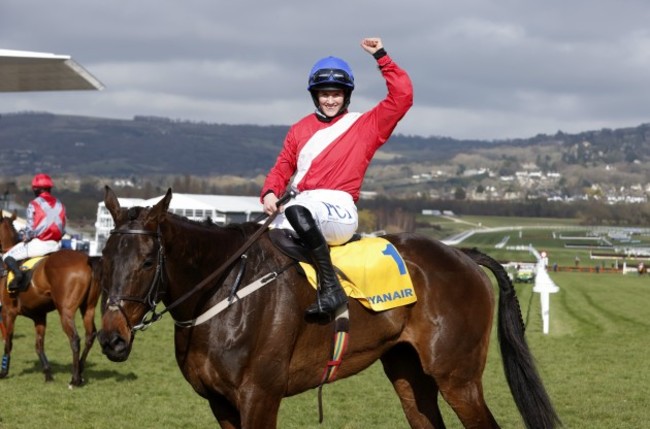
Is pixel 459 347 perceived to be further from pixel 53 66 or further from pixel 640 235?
pixel 640 235

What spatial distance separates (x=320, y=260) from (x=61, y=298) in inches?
282

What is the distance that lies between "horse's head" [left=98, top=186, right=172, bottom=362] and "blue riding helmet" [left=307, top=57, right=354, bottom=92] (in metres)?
1.45

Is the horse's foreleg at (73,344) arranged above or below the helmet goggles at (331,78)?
below

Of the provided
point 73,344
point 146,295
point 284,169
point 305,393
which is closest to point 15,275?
point 73,344

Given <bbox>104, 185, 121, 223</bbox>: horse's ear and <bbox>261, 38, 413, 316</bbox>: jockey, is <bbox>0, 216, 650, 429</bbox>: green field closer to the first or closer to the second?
<bbox>261, 38, 413, 316</bbox>: jockey

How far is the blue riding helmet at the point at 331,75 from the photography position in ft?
19.7

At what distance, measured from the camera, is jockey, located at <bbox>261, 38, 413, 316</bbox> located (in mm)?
5832

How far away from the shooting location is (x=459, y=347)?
620cm

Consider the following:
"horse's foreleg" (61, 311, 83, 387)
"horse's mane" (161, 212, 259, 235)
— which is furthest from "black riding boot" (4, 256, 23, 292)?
"horse's mane" (161, 212, 259, 235)

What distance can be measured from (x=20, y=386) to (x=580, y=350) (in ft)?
31.1

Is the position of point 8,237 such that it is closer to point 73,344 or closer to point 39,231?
point 39,231

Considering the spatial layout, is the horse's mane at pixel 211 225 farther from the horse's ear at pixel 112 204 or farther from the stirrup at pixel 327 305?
the stirrup at pixel 327 305

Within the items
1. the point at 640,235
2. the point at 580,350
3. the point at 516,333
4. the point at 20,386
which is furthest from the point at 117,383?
the point at 640,235

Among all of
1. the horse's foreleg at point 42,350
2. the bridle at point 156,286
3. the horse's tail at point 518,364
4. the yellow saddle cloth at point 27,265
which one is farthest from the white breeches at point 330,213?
the horse's foreleg at point 42,350
